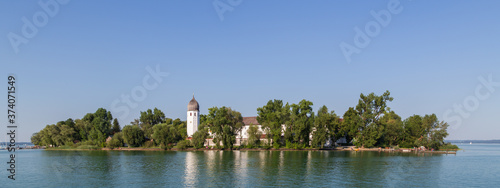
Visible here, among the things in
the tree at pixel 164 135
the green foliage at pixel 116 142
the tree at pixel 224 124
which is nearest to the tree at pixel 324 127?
the tree at pixel 224 124

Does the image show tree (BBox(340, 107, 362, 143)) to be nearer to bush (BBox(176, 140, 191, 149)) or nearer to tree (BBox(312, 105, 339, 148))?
tree (BBox(312, 105, 339, 148))

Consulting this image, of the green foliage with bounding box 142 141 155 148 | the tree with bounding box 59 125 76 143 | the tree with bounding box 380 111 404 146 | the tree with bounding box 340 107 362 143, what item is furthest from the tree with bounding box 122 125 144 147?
the tree with bounding box 380 111 404 146

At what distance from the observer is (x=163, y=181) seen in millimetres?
41688

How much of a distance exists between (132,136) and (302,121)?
52.8 meters

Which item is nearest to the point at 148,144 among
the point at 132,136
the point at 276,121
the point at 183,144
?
the point at 132,136

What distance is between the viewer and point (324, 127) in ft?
322

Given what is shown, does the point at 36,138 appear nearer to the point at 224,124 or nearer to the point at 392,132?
the point at 224,124

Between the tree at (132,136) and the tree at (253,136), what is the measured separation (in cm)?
3538

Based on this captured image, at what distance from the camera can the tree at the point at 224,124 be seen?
331ft

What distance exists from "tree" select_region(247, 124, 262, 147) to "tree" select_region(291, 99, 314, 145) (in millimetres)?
10601

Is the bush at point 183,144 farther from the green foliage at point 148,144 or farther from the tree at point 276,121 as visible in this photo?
the tree at point 276,121

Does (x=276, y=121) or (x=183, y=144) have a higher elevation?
(x=276, y=121)

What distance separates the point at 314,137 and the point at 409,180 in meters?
55.5

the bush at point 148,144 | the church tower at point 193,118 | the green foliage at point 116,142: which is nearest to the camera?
the bush at point 148,144
